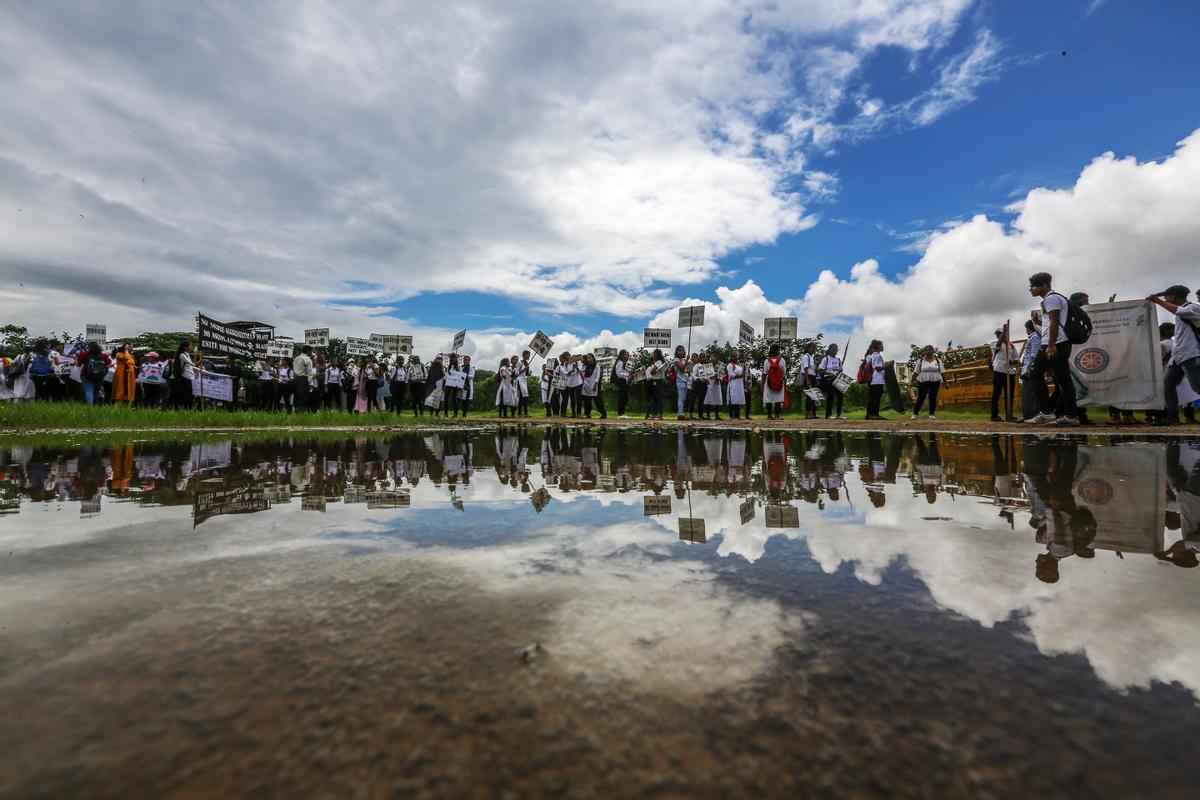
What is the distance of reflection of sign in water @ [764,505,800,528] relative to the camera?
264cm

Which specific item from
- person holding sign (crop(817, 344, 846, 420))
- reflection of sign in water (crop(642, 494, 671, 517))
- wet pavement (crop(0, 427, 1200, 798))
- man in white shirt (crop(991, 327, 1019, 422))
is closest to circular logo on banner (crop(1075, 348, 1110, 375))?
man in white shirt (crop(991, 327, 1019, 422))

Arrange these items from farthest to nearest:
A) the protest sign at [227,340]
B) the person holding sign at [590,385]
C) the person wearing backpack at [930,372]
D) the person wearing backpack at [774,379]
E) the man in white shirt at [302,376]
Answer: the protest sign at [227,340]
the man in white shirt at [302,376]
the person holding sign at [590,385]
the person wearing backpack at [774,379]
the person wearing backpack at [930,372]

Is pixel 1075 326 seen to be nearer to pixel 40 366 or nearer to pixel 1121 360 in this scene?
pixel 1121 360

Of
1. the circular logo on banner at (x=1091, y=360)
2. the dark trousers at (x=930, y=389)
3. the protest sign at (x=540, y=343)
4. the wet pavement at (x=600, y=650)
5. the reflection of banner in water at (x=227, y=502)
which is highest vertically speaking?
the protest sign at (x=540, y=343)

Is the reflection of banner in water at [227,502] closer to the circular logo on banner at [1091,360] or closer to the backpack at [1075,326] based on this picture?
the backpack at [1075,326]

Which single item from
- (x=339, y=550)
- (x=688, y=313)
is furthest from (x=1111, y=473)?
(x=688, y=313)

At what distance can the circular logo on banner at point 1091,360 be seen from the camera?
10336 mm

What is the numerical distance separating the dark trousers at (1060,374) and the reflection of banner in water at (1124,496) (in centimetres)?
316

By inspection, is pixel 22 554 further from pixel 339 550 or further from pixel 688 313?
pixel 688 313

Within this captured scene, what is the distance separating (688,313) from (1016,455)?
14.5m

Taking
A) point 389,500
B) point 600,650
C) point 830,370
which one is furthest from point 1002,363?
point 600,650

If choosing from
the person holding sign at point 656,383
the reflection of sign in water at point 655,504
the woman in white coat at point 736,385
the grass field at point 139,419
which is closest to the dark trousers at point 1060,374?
the woman in white coat at point 736,385

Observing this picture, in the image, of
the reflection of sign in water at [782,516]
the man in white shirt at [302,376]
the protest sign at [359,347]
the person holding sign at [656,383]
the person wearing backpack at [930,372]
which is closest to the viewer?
the reflection of sign in water at [782,516]

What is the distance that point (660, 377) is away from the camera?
627 inches
